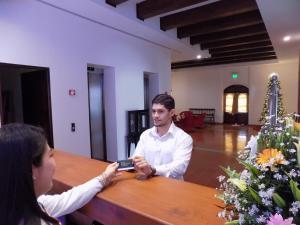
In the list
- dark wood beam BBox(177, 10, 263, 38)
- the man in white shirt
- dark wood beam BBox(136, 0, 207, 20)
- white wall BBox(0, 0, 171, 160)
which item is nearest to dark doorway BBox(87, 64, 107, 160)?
white wall BBox(0, 0, 171, 160)

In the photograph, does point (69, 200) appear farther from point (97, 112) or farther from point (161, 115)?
point (97, 112)

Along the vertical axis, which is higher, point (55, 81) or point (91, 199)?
point (55, 81)

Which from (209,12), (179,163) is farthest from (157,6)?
(179,163)

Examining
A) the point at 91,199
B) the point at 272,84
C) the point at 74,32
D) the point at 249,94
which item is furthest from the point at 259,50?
the point at 91,199

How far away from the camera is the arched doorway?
1194 centimetres

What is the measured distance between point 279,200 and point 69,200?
0.97 metres

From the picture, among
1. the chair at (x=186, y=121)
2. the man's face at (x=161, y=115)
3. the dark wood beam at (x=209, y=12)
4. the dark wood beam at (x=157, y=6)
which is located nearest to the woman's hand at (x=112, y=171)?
the man's face at (x=161, y=115)

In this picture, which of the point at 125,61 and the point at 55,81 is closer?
the point at 55,81

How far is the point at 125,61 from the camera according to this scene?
4.95m

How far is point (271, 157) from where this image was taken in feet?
2.28

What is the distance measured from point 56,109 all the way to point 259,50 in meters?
7.38

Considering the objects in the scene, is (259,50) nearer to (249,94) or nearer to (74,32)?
(249,94)

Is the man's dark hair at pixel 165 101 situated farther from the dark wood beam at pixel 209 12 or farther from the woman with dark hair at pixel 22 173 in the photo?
the dark wood beam at pixel 209 12

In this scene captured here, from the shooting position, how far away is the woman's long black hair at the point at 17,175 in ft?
2.37
